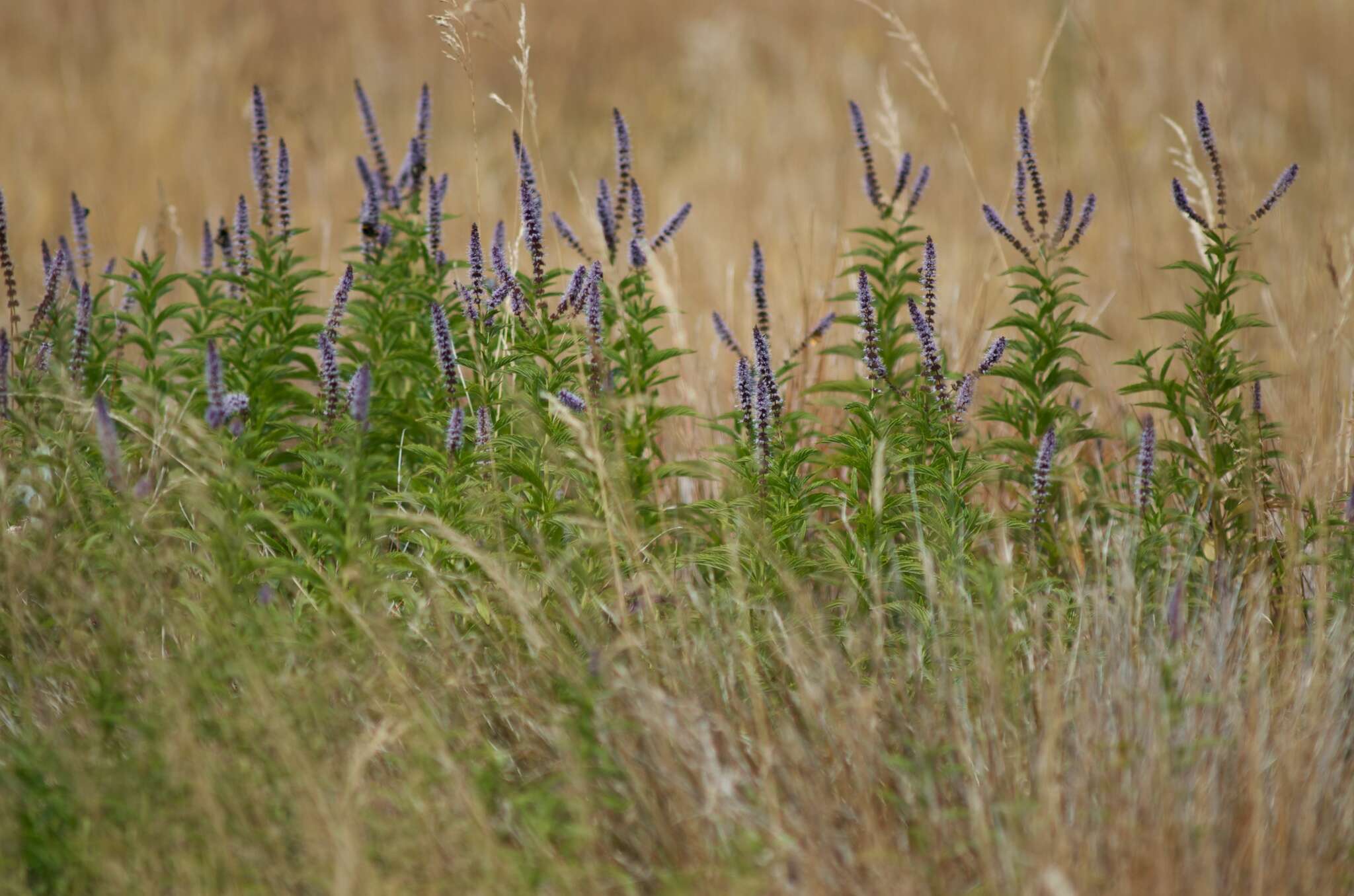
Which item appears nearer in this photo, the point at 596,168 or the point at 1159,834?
the point at 1159,834

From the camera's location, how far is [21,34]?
31.6ft

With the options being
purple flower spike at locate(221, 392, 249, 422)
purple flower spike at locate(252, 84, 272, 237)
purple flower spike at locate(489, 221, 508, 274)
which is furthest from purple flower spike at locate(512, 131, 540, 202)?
purple flower spike at locate(221, 392, 249, 422)

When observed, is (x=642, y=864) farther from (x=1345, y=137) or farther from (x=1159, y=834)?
(x=1345, y=137)

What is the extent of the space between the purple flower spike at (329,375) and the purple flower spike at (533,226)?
20.6 inches

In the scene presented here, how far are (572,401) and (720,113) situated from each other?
736 centimetres

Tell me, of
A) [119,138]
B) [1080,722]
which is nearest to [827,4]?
[119,138]

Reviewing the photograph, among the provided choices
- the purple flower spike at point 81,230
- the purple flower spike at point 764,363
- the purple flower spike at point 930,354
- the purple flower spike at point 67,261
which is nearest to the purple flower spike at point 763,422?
the purple flower spike at point 764,363

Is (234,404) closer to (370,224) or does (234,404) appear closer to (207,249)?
(370,224)

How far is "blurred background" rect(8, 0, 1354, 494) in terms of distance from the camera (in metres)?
6.84

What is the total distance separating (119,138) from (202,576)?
6572 mm

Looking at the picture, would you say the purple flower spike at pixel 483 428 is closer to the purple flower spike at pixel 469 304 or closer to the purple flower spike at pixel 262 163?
the purple flower spike at pixel 469 304

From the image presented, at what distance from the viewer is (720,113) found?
9.74 m

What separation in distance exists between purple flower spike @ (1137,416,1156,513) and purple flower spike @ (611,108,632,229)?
152 centimetres

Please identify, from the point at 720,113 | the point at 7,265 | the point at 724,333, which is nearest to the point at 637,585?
the point at 724,333
